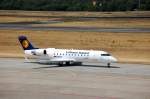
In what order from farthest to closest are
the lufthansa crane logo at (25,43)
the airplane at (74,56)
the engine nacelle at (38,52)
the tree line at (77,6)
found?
1. the tree line at (77,6)
2. the lufthansa crane logo at (25,43)
3. the engine nacelle at (38,52)
4. the airplane at (74,56)

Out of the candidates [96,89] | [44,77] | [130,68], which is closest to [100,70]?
[130,68]

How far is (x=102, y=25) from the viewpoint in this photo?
366 ft

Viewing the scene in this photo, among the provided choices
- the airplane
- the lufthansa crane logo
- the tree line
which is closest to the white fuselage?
the airplane

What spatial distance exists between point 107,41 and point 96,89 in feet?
141

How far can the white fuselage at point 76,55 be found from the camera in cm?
6844

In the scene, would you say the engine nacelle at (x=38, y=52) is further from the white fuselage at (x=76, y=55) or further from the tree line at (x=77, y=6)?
the tree line at (x=77, y=6)

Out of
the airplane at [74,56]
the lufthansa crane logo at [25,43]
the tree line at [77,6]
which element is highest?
the lufthansa crane logo at [25,43]

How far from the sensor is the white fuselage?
68438 millimetres

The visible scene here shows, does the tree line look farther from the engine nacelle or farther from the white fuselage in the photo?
the white fuselage

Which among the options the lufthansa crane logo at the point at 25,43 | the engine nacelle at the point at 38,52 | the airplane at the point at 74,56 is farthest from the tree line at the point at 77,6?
the airplane at the point at 74,56

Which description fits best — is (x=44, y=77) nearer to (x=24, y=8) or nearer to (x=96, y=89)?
(x=96, y=89)

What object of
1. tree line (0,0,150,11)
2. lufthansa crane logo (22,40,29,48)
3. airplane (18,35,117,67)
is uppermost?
lufthansa crane logo (22,40,29,48)

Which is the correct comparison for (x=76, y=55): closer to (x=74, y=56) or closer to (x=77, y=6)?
(x=74, y=56)

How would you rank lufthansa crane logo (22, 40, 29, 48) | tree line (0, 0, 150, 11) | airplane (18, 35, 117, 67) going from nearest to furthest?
airplane (18, 35, 117, 67) → lufthansa crane logo (22, 40, 29, 48) → tree line (0, 0, 150, 11)
